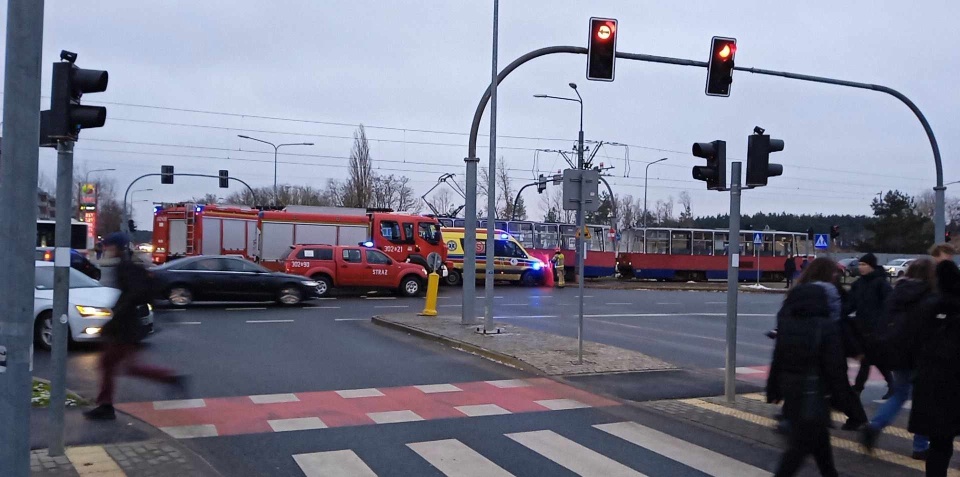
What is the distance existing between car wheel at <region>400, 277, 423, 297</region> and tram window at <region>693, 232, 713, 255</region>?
23910mm

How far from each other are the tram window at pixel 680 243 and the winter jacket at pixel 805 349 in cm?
4014

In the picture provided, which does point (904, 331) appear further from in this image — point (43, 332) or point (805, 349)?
point (43, 332)

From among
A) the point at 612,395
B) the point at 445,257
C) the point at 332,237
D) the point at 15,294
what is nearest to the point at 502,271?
the point at 445,257

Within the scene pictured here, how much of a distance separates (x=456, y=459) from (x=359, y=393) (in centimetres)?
306

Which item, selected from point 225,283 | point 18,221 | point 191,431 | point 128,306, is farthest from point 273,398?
point 225,283

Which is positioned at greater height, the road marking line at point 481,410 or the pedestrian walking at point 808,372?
the pedestrian walking at point 808,372

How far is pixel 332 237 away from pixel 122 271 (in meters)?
22.1

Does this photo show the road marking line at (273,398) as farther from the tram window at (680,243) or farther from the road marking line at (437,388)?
the tram window at (680,243)

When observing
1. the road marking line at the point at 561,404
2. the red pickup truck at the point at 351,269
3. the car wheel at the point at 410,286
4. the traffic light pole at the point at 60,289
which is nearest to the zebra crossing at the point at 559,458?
the road marking line at the point at 561,404

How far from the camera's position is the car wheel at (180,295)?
1981 centimetres

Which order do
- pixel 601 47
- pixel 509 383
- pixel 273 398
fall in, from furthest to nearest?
1. pixel 601 47
2. pixel 509 383
3. pixel 273 398

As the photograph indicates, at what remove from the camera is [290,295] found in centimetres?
2097

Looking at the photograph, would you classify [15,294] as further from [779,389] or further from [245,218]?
[245,218]

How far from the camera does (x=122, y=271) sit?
7.90m
